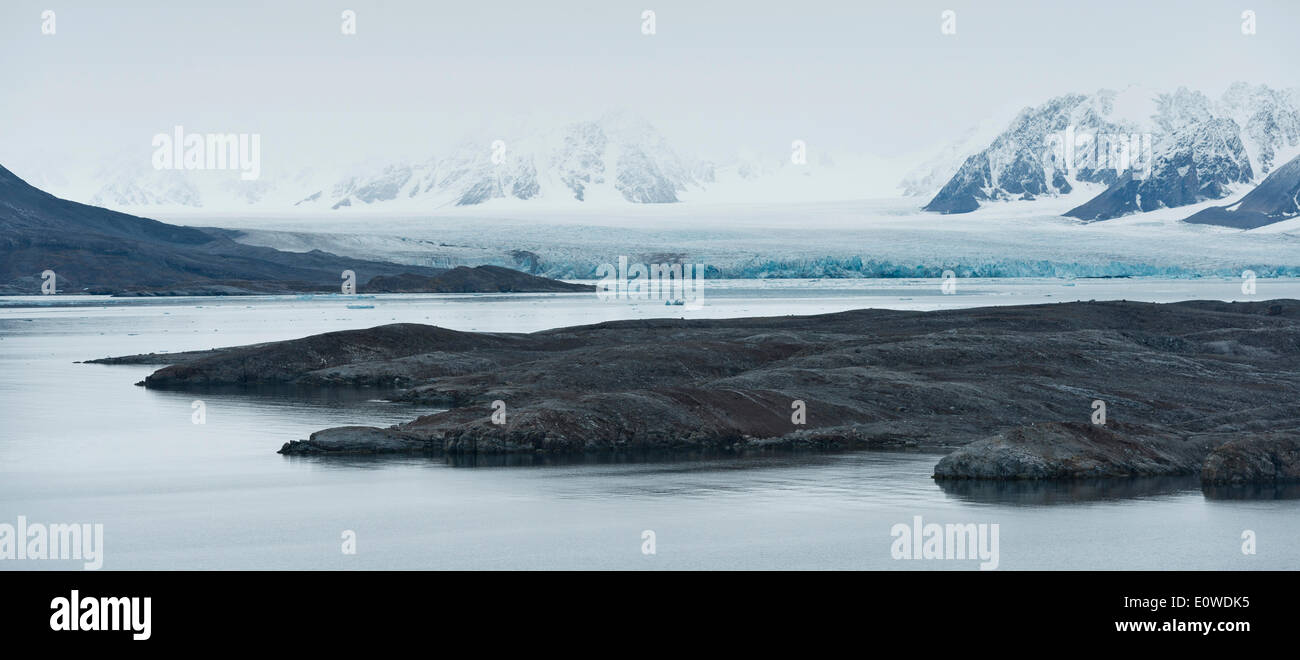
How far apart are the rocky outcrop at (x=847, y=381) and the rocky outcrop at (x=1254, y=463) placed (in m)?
0.88

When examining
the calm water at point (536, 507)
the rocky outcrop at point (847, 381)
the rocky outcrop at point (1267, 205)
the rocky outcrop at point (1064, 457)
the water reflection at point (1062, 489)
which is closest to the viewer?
the calm water at point (536, 507)

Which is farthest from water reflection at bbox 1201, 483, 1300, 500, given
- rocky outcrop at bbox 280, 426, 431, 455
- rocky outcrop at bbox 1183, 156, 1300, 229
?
rocky outcrop at bbox 1183, 156, 1300, 229

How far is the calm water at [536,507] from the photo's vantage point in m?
18.0

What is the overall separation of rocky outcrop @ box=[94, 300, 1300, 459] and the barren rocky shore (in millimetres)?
57

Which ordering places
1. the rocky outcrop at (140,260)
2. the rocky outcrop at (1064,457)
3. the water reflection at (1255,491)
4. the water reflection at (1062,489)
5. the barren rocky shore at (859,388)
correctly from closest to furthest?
1. the water reflection at (1062,489)
2. the water reflection at (1255,491)
3. the rocky outcrop at (1064,457)
4. the barren rocky shore at (859,388)
5. the rocky outcrop at (140,260)

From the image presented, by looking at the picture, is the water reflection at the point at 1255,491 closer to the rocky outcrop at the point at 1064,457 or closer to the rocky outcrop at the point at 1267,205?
the rocky outcrop at the point at 1064,457

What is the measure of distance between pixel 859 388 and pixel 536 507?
38.8ft

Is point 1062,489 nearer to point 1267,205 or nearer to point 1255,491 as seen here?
point 1255,491

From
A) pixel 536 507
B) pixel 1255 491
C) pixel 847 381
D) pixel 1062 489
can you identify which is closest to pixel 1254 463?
pixel 1255 491

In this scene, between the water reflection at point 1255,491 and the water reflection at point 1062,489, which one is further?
the water reflection at point 1255,491

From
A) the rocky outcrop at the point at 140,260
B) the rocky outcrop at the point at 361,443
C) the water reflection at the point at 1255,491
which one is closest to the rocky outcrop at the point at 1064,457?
the water reflection at the point at 1255,491

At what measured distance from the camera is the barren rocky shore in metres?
24.3

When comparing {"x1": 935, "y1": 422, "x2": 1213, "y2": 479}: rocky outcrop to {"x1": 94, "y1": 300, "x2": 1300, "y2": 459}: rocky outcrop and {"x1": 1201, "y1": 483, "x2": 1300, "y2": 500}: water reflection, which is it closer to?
{"x1": 94, "y1": 300, "x2": 1300, "y2": 459}: rocky outcrop
